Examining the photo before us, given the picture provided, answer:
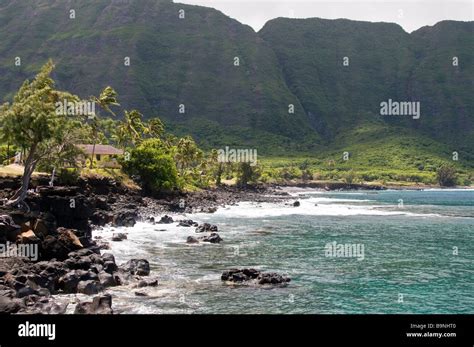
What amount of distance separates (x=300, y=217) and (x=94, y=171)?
153ft

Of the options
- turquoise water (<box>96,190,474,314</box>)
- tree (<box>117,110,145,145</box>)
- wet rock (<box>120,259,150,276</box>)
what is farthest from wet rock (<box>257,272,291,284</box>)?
tree (<box>117,110,145,145</box>)

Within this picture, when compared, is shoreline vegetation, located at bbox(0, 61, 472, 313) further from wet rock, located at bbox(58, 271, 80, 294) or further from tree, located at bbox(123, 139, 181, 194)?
tree, located at bbox(123, 139, 181, 194)

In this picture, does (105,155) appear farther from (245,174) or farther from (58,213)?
(245,174)

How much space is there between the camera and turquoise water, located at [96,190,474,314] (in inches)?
1296

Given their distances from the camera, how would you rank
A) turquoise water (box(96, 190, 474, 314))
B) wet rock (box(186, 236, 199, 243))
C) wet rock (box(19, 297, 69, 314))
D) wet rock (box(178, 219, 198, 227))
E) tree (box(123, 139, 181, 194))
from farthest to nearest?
tree (box(123, 139, 181, 194)) → wet rock (box(178, 219, 198, 227)) → wet rock (box(186, 236, 199, 243)) → turquoise water (box(96, 190, 474, 314)) → wet rock (box(19, 297, 69, 314))

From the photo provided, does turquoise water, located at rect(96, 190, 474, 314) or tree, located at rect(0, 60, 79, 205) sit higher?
tree, located at rect(0, 60, 79, 205)

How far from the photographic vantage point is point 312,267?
4775 cm

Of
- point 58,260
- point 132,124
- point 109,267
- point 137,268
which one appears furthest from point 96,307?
point 132,124

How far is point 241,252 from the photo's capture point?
55281mm

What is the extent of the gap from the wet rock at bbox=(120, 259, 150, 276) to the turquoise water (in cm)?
139

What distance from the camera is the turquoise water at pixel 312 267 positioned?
3291cm

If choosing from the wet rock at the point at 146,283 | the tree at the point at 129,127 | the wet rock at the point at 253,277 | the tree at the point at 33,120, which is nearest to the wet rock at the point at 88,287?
the wet rock at the point at 146,283
